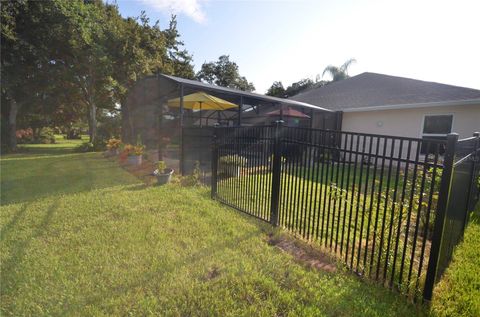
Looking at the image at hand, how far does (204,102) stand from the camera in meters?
9.07

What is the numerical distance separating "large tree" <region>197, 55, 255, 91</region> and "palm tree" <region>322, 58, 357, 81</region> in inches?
618

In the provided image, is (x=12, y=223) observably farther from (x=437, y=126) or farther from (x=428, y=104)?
(x=437, y=126)

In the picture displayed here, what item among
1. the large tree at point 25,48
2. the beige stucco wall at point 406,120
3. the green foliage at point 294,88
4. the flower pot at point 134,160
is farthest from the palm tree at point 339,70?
the large tree at point 25,48

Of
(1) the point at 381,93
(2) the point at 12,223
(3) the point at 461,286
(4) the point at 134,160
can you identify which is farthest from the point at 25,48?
(1) the point at 381,93

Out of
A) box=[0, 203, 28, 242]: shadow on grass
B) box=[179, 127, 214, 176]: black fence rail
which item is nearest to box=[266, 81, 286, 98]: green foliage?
box=[179, 127, 214, 176]: black fence rail

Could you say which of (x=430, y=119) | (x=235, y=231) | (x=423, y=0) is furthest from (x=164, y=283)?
(x=430, y=119)

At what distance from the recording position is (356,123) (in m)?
12.5

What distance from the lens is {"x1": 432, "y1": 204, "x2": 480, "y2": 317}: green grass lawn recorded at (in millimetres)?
2277

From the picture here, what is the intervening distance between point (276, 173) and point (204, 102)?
19.4 ft

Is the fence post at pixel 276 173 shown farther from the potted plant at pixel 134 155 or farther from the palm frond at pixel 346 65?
the palm frond at pixel 346 65

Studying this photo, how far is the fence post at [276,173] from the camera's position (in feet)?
12.6

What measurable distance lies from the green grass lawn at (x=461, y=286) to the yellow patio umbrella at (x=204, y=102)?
22.5 feet

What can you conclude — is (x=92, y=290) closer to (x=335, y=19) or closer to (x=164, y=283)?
(x=164, y=283)

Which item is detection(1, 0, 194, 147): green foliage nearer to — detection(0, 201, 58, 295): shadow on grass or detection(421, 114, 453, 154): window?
detection(0, 201, 58, 295): shadow on grass
